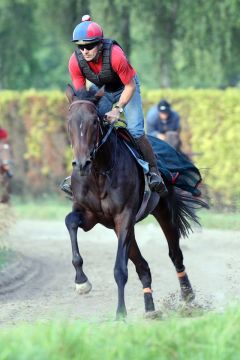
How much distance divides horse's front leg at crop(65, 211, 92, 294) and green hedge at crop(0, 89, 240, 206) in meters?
9.49

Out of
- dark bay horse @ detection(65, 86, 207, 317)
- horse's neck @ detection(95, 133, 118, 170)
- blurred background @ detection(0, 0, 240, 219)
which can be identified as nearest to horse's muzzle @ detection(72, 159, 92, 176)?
dark bay horse @ detection(65, 86, 207, 317)

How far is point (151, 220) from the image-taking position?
19.9m

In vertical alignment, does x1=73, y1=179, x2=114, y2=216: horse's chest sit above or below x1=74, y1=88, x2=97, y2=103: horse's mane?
below

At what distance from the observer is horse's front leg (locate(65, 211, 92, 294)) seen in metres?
9.16

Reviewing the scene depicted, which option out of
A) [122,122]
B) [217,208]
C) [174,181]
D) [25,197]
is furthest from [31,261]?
[25,197]

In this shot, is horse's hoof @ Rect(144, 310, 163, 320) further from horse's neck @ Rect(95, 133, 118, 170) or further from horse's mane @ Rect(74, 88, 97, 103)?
horse's mane @ Rect(74, 88, 97, 103)

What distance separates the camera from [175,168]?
36.8 ft

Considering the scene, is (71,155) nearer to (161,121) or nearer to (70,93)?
(161,121)

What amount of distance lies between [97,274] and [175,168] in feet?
10.2

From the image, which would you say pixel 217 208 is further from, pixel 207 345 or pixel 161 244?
pixel 207 345

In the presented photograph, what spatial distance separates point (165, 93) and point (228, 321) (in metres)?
15.3

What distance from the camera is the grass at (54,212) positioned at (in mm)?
17425

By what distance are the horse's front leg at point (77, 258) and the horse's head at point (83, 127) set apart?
79 cm

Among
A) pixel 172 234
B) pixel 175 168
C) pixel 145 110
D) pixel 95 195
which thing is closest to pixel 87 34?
pixel 95 195
